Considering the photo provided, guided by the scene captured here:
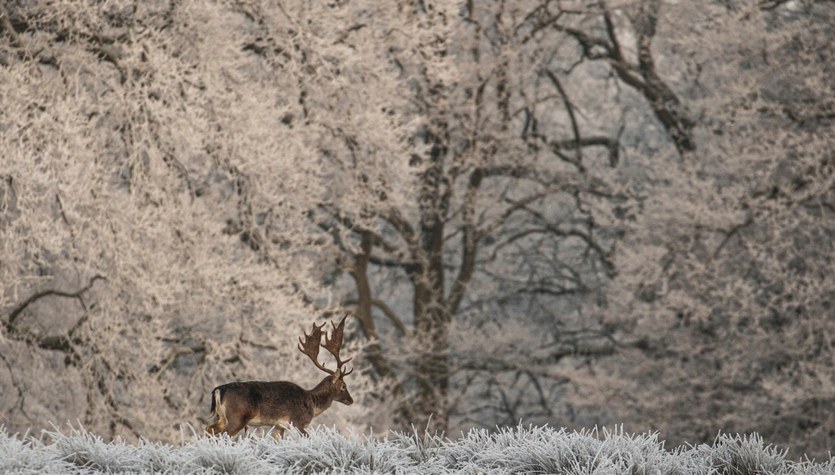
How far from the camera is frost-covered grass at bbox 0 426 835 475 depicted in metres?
3.84

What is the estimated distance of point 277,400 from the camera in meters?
4.32

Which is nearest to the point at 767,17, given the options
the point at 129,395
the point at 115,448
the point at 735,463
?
the point at 129,395

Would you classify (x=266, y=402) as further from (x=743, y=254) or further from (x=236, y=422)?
(x=743, y=254)

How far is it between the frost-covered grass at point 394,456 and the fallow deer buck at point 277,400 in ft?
0.35

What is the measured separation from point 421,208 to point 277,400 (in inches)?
343

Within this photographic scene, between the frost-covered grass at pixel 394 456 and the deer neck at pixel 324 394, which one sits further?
the deer neck at pixel 324 394

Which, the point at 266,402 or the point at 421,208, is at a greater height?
the point at 421,208

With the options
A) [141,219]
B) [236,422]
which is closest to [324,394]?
[236,422]

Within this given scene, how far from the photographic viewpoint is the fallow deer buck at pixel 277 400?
4.23 m

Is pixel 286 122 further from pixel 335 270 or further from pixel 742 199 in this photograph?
pixel 742 199

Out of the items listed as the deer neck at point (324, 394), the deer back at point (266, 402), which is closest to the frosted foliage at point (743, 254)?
the deer neck at point (324, 394)

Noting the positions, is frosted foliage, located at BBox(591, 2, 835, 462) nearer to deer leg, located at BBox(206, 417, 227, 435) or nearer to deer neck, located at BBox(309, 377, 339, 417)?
deer neck, located at BBox(309, 377, 339, 417)

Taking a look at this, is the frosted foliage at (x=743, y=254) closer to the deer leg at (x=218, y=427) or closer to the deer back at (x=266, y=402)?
the deer back at (x=266, y=402)

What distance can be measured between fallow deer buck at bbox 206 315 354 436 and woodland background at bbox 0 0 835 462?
144 inches
